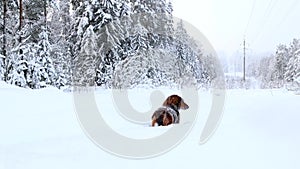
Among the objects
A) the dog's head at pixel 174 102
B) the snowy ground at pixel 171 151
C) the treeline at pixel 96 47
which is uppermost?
the treeline at pixel 96 47

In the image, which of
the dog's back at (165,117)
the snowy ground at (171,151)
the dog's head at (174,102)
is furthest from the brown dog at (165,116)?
the snowy ground at (171,151)

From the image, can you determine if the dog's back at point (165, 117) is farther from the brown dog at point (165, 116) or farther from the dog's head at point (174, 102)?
the dog's head at point (174, 102)

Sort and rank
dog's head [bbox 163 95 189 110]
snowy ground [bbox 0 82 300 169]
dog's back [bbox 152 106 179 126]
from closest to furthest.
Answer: snowy ground [bbox 0 82 300 169] < dog's back [bbox 152 106 179 126] < dog's head [bbox 163 95 189 110]

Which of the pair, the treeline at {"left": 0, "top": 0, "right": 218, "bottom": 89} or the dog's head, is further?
the treeline at {"left": 0, "top": 0, "right": 218, "bottom": 89}

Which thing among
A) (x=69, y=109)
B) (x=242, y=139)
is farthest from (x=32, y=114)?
(x=242, y=139)

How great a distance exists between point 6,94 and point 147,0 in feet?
52.5

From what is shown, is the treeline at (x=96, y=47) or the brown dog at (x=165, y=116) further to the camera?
the treeline at (x=96, y=47)

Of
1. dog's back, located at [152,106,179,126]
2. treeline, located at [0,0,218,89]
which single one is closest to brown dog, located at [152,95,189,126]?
dog's back, located at [152,106,179,126]

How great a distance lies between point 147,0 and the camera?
69.6ft

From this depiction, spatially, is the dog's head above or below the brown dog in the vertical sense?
above

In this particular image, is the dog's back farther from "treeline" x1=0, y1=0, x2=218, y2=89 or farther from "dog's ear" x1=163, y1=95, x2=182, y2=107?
"treeline" x1=0, y1=0, x2=218, y2=89

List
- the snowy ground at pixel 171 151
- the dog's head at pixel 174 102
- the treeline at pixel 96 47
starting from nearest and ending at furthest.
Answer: the snowy ground at pixel 171 151
the dog's head at pixel 174 102
the treeline at pixel 96 47

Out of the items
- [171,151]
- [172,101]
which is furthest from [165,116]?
[171,151]

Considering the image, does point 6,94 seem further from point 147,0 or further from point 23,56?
point 147,0
